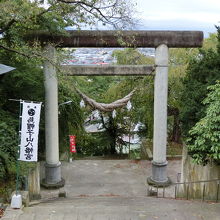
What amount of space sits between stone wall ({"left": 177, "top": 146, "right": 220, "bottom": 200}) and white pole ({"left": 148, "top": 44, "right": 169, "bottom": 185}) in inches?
33.3

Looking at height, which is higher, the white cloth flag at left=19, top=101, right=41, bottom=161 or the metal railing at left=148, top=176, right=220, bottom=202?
the white cloth flag at left=19, top=101, right=41, bottom=161

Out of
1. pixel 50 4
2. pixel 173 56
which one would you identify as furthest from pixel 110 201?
pixel 173 56

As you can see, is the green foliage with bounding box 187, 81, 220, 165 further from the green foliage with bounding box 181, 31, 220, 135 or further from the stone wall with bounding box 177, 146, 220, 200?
the stone wall with bounding box 177, 146, 220, 200

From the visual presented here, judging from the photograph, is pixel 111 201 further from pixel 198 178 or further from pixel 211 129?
pixel 211 129

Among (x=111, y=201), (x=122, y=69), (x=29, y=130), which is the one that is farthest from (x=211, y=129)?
(x=122, y=69)

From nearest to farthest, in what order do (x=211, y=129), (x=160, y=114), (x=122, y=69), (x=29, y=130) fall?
(x=211, y=129)
(x=29, y=130)
(x=122, y=69)
(x=160, y=114)

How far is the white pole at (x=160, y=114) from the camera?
36.4ft

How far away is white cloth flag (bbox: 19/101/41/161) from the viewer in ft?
27.2

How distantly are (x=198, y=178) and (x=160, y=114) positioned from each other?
2588 millimetres

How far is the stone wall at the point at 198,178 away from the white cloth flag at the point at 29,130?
535 centimetres

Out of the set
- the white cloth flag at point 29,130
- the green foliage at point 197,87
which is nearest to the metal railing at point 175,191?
the green foliage at point 197,87

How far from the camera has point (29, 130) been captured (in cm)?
835

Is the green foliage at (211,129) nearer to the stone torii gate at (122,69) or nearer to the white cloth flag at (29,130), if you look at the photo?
the stone torii gate at (122,69)

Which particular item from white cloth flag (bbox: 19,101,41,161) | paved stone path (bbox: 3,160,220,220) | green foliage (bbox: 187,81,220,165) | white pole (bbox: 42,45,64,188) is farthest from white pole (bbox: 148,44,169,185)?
white cloth flag (bbox: 19,101,41,161)
